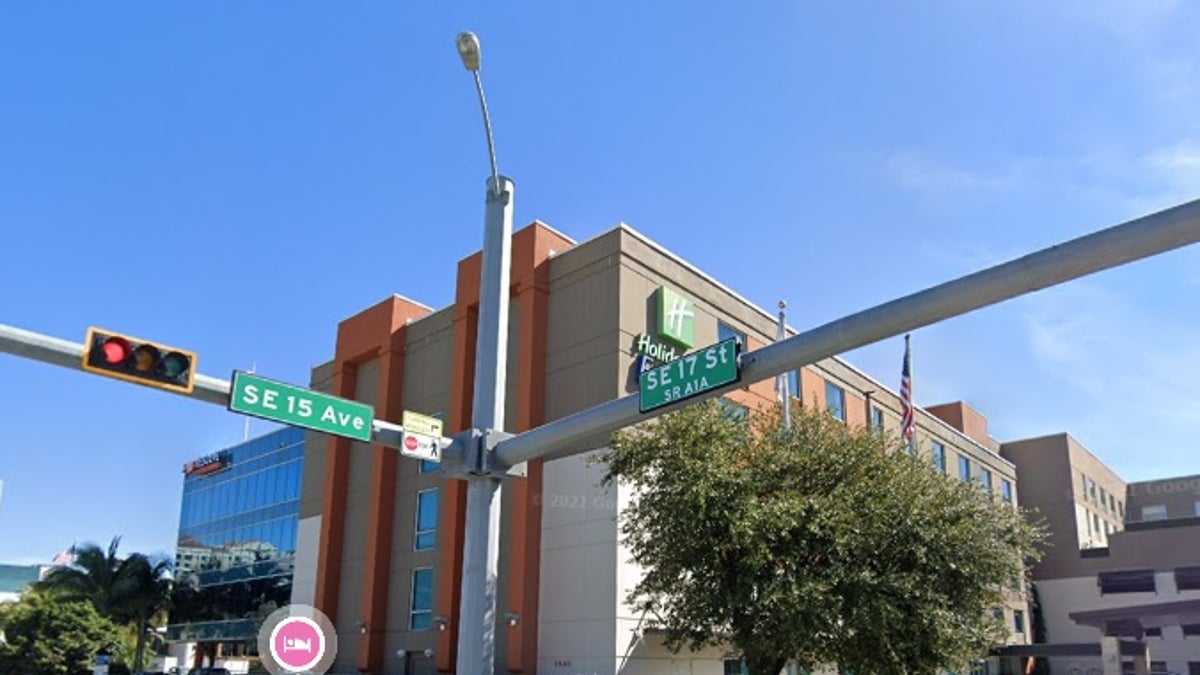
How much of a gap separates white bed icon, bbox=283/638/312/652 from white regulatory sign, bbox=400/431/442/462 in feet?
11.3

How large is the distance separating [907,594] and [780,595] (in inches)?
102

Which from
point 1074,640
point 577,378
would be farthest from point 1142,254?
point 1074,640

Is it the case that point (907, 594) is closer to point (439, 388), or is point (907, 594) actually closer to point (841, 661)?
point (841, 661)

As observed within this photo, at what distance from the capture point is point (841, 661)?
19.7m

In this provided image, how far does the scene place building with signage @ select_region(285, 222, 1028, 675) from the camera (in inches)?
1134

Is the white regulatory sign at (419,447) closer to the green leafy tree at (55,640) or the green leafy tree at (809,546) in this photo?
the green leafy tree at (809,546)

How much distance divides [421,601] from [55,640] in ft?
80.5

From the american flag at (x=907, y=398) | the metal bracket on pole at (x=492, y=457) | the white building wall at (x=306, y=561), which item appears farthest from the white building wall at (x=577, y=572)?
the metal bracket on pole at (x=492, y=457)

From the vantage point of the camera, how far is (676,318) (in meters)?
31.6

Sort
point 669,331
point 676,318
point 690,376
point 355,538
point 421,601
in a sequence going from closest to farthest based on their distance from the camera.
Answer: point 690,376 < point 669,331 < point 676,318 < point 421,601 < point 355,538

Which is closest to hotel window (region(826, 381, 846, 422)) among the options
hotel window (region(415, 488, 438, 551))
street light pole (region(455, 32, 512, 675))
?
hotel window (region(415, 488, 438, 551))

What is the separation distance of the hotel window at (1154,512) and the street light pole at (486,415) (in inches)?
3195

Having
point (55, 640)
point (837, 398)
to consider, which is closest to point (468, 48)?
point (837, 398)

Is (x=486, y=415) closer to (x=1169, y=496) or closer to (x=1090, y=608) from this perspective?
(x=1090, y=608)
